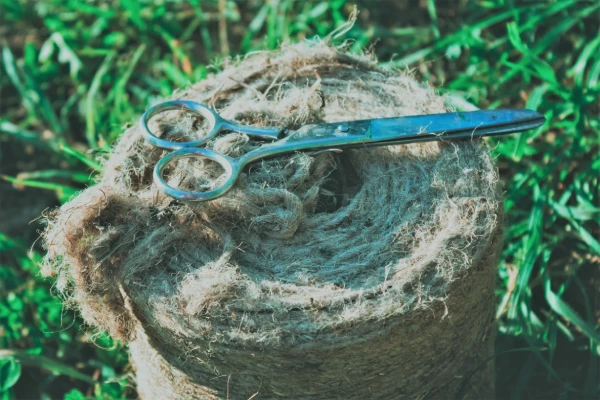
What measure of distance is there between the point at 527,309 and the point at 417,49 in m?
0.81

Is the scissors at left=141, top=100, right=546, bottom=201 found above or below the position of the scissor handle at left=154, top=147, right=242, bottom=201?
above

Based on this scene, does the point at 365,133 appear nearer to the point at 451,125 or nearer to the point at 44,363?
the point at 451,125

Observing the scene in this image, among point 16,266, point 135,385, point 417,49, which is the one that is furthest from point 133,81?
point 135,385

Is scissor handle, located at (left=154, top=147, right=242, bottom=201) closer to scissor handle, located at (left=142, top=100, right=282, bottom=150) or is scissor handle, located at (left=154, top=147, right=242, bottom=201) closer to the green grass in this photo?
scissor handle, located at (left=142, top=100, right=282, bottom=150)

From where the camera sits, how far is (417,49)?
6.25 feet

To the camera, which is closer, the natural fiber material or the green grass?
the natural fiber material

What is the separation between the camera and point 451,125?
1026 mm

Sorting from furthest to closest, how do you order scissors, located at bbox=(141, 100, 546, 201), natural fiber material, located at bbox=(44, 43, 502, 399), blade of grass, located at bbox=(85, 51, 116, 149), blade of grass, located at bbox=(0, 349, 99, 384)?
blade of grass, located at bbox=(85, 51, 116, 149), blade of grass, located at bbox=(0, 349, 99, 384), scissors, located at bbox=(141, 100, 546, 201), natural fiber material, located at bbox=(44, 43, 502, 399)

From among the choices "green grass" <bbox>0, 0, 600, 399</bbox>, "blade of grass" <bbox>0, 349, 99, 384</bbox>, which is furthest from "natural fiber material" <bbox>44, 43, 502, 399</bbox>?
"blade of grass" <bbox>0, 349, 99, 384</bbox>

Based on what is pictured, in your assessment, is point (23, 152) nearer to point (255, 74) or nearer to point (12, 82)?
point (12, 82)

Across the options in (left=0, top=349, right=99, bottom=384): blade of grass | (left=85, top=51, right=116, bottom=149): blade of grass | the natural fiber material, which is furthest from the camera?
(left=85, top=51, right=116, bottom=149): blade of grass

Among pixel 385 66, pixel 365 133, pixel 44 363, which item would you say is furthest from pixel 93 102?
pixel 365 133

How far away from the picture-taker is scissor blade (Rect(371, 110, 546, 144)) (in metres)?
1.02

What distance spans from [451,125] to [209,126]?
0.36 m
